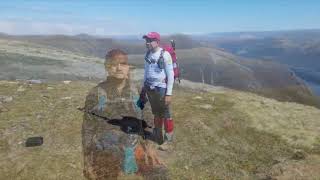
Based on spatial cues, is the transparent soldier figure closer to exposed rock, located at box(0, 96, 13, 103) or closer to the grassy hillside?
the grassy hillside

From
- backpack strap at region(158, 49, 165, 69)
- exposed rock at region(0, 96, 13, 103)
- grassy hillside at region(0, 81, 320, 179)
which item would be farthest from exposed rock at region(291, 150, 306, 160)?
exposed rock at region(0, 96, 13, 103)

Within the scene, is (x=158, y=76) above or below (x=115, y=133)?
above

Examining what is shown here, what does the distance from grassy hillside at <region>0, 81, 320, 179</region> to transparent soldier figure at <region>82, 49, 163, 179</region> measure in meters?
0.57

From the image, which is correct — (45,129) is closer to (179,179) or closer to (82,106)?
(82,106)

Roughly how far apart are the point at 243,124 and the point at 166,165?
688cm

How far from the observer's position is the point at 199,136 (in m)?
22.1

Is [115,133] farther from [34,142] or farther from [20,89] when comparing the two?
[20,89]

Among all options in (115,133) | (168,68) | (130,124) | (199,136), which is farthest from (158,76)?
(199,136)

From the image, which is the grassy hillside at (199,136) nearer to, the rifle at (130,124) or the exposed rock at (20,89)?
the exposed rock at (20,89)

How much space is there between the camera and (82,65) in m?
55.4

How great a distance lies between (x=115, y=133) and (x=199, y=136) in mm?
4282

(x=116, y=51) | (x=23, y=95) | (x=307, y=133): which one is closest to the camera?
(x=307, y=133)

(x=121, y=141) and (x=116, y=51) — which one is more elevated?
(x=116, y=51)

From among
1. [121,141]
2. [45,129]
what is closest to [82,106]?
[45,129]
